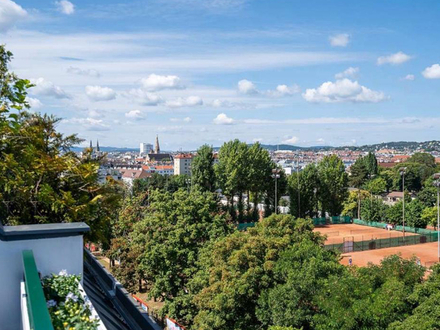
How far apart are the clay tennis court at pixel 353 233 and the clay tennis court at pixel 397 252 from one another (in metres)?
4.00

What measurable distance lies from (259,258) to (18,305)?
476 inches

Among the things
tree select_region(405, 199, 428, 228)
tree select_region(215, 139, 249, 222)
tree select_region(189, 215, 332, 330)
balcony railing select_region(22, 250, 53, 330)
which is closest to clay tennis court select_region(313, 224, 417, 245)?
tree select_region(405, 199, 428, 228)

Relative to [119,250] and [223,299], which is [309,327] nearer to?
[223,299]

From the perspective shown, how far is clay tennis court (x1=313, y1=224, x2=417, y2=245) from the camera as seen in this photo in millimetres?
43000

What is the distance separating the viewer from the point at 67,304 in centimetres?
402

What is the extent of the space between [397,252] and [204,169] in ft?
65.6

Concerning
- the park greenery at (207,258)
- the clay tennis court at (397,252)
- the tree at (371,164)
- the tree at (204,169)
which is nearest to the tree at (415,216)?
the clay tennis court at (397,252)

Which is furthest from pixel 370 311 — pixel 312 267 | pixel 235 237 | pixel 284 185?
pixel 284 185

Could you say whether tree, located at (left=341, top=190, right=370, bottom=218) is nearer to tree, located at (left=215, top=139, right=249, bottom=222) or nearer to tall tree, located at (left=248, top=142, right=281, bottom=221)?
tall tree, located at (left=248, top=142, right=281, bottom=221)

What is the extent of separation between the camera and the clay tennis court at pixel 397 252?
32.8 metres

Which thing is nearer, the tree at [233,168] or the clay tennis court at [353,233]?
the clay tennis court at [353,233]

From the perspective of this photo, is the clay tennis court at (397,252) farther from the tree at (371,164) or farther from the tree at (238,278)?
the tree at (371,164)

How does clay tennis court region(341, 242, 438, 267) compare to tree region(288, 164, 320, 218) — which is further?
tree region(288, 164, 320, 218)

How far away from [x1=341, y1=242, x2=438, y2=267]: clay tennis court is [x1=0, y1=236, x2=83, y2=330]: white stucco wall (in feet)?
97.0
